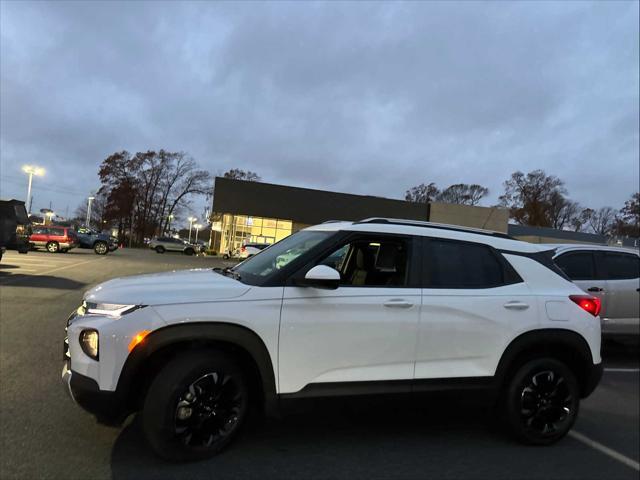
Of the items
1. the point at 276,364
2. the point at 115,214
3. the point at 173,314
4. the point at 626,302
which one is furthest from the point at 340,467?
the point at 115,214

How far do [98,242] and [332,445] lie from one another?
3046cm

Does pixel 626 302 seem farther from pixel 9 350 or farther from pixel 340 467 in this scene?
pixel 9 350

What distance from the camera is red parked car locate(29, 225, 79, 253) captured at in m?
27.6

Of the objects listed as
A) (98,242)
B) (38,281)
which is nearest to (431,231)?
(38,281)

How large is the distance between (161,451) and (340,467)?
1.29 meters

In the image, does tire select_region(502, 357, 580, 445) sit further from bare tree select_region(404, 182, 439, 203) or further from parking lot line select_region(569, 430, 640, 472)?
bare tree select_region(404, 182, 439, 203)

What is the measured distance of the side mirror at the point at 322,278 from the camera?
3.35 metres

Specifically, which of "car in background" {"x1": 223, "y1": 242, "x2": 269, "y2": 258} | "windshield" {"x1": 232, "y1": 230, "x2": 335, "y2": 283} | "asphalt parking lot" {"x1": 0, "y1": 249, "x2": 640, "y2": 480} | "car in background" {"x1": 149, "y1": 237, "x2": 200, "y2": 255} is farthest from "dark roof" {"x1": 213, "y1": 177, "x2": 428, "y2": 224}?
"windshield" {"x1": 232, "y1": 230, "x2": 335, "y2": 283}

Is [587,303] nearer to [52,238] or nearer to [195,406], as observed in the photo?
[195,406]

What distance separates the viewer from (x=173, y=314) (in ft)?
10.5

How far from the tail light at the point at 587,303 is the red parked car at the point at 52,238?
29.6 meters

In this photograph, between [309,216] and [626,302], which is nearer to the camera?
[626,302]

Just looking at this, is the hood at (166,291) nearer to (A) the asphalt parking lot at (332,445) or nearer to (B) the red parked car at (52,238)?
(A) the asphalt parking lot at (332,445)

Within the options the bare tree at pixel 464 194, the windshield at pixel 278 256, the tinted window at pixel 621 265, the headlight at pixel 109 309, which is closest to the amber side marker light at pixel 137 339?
the headlight at pixel 109 309
